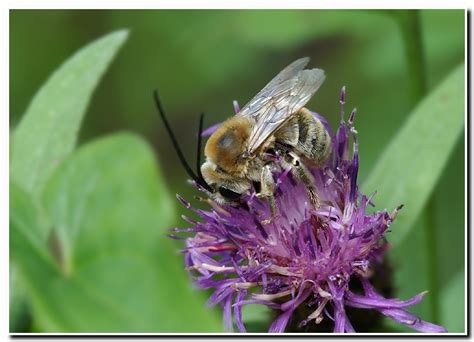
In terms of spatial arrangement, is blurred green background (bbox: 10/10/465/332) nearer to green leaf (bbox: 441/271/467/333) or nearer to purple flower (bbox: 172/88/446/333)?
green leaf (bbox: 441/271/467/333)

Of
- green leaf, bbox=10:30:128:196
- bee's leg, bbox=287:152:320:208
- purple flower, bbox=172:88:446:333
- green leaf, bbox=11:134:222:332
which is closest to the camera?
green leaf, bbox=11:134:222:332

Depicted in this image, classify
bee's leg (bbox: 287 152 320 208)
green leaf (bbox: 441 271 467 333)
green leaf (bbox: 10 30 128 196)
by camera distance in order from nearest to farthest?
bee's leg (bbox: 287 152 320 208), green leaf (bbox: 10 30 128 196), green leaf (bbox: 441 271 467 333)

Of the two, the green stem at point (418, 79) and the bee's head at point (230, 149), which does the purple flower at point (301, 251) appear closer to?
the bee's head at point (230, 149)

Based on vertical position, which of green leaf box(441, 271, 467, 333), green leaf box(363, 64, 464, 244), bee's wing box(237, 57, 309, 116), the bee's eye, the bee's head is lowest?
green leaf box(441, 271, 467, 333)

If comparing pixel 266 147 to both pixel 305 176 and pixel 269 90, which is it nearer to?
pixel 305 176

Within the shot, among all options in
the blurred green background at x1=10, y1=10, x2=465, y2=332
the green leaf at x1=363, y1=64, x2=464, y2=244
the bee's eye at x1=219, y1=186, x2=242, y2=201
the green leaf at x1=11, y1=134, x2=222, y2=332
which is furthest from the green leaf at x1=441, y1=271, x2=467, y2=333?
the green leaf at x1=11, y1=134, x2=222, y2=332

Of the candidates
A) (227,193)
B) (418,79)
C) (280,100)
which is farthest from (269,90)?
(418,79)

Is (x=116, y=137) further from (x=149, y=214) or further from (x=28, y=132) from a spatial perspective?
(x=28, y=132)
